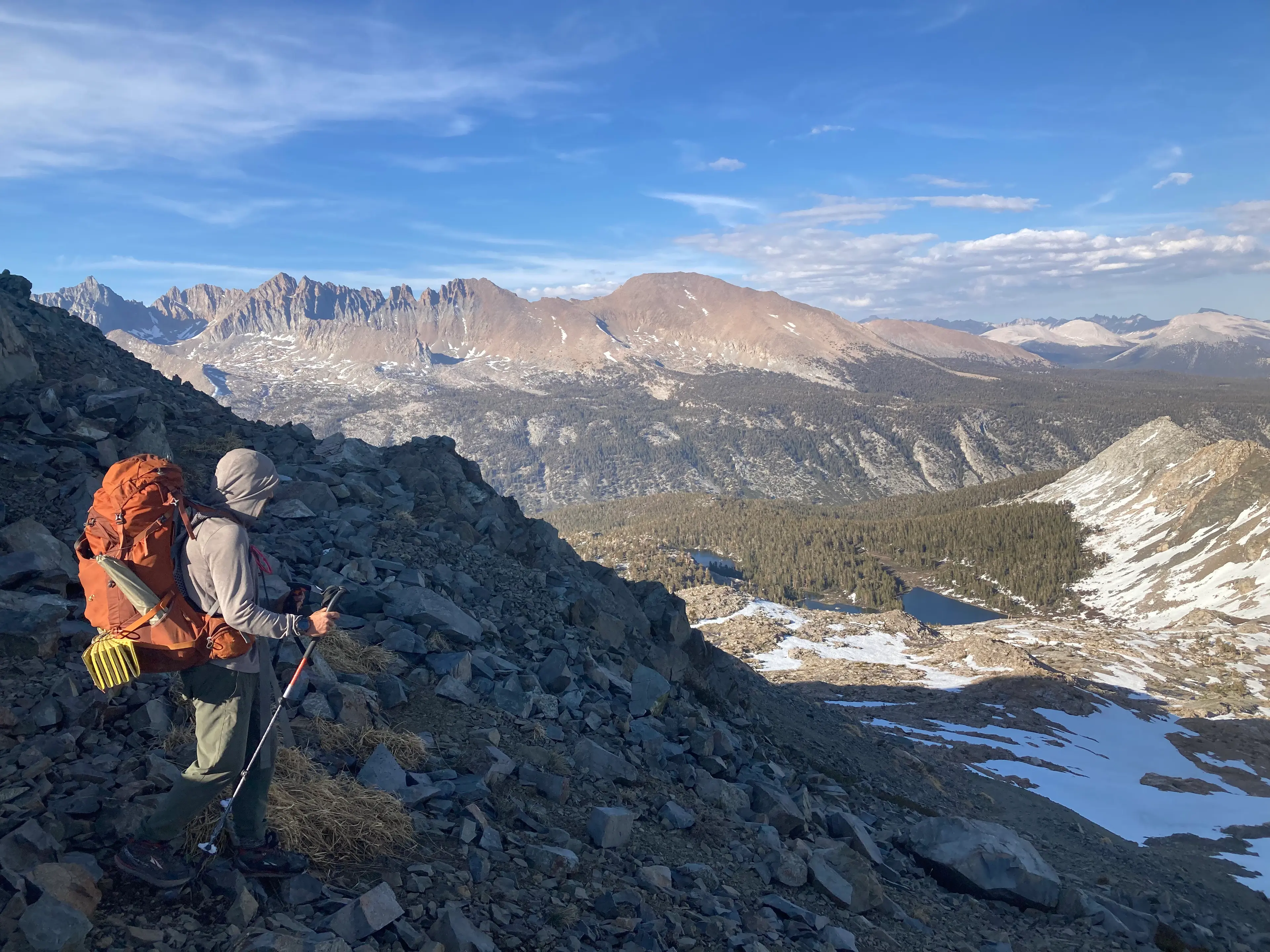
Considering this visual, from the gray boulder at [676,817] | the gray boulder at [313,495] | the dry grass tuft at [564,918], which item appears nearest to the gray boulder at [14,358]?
the gray boulder at [313,495]

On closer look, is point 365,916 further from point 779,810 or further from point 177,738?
point 779,810

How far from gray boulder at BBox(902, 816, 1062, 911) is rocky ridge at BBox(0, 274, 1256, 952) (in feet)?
0.15

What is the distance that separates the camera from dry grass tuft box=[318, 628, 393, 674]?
1054cm

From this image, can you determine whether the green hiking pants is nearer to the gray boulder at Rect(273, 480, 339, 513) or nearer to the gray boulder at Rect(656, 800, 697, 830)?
the gray boulder at Rect(656, 800, 697, 830)

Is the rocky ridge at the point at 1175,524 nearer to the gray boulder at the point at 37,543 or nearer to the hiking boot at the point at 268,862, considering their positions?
the hiking boot at the point at 268,862

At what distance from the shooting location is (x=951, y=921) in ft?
35.1

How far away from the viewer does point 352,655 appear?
1085 cm

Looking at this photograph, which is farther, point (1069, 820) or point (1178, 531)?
point (1178, 531)

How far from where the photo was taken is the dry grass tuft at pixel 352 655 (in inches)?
415

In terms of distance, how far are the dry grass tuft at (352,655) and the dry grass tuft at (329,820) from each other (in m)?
3.38

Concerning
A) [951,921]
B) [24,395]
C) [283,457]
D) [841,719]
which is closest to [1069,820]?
[841,719]

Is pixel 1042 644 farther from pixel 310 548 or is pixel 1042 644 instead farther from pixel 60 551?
pixel 60 551

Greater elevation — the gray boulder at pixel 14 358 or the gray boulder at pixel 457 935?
the gray boulder at pixel 14 358

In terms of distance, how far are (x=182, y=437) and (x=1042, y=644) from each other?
267 ft
